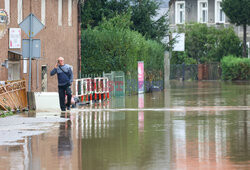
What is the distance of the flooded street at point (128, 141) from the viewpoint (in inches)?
428

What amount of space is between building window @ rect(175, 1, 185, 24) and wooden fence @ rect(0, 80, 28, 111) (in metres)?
51.3

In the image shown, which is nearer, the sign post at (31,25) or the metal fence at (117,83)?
the sign post at (31,25)

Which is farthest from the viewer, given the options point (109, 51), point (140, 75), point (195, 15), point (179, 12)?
point (179, 12)

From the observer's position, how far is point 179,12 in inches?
2862

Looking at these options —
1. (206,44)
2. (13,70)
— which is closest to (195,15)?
(206,44)

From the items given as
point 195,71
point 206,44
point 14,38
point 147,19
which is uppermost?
point 147,19

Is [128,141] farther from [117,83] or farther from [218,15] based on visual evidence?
[218,15]

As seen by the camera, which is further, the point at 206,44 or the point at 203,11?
the point at 203,11

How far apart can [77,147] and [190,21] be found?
58039mm

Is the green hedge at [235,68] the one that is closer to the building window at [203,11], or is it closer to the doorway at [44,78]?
the building window at [203,11]

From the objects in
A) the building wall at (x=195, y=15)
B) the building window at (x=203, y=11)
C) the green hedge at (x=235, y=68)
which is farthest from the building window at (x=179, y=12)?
A: the green hedge at (x=235, y=68)

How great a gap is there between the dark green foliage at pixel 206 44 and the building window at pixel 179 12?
3.61 meters

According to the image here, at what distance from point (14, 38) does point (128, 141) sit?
13292 millimetres

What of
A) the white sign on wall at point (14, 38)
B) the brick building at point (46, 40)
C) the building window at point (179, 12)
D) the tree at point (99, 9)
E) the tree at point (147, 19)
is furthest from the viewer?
the building window at point (179, 12)
